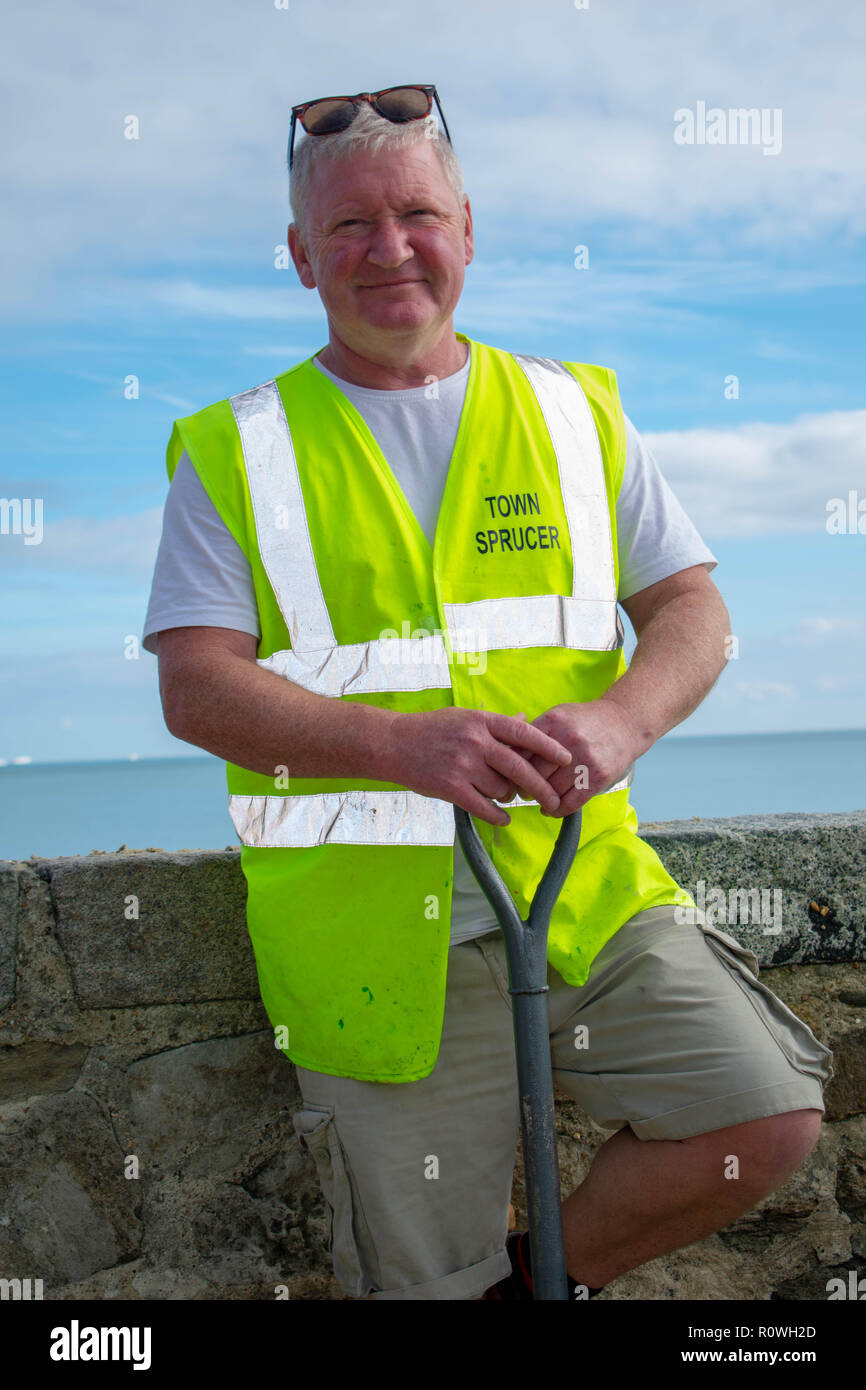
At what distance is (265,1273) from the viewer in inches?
90.3

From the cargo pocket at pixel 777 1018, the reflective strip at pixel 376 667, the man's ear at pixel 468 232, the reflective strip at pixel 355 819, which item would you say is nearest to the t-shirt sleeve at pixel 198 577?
the reflective strip at pixel 376 667

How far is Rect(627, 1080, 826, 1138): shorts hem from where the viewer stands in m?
1.76

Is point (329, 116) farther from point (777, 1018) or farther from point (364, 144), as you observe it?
point (777, 1018)

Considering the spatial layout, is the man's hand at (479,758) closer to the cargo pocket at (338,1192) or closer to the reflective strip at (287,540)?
the reflective strip at (287,540)

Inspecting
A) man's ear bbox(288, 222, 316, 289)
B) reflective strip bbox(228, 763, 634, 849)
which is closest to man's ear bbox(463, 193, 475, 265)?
man's ear bbox(288, 222, 316, 289)

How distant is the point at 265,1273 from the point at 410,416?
5.58ft

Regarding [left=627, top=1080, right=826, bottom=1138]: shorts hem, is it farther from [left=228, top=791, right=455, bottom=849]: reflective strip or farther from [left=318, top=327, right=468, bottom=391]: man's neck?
[left=318, top=327, right=468, bottom=391]: man's neck

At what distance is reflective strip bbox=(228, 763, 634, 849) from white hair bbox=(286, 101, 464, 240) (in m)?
1.13

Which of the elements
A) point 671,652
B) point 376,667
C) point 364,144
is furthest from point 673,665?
point 364,144

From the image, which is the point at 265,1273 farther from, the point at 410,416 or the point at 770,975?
the point at 410,416

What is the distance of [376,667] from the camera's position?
1.99 meters

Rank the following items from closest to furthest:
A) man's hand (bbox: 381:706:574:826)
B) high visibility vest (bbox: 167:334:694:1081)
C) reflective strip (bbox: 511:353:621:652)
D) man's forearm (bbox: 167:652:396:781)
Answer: man's hand (bbox: 381:706:574:826)
man's forearm (bbox: 167:652:396:781)
high visibility vest (bbox: 167:334:694:1081)
reflective strip (bbox: 511:353:621:652)

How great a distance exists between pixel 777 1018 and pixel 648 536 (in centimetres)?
89
